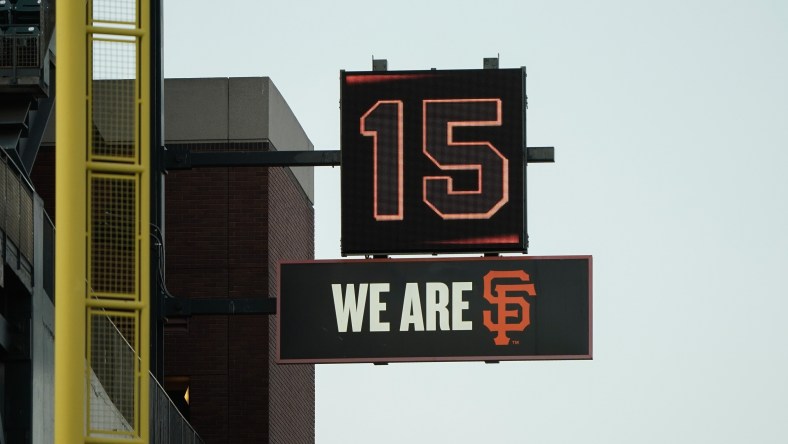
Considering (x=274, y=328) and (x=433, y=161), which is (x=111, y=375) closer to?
(x=433, y=161)

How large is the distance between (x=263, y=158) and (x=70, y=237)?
9942 millimetres

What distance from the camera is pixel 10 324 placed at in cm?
2159

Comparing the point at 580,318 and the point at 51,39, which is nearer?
the point at 580,318

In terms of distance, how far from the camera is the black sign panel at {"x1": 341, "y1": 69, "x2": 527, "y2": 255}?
24609 mm

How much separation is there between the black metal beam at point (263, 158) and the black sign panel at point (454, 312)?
1372 mm

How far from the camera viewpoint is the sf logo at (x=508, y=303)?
24281mm

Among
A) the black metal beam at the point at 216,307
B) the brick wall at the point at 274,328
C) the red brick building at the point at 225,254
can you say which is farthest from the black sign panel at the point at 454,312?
the red brick building at the point at 225,254

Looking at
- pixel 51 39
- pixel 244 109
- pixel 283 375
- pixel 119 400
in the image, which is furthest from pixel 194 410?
pixel 119 400

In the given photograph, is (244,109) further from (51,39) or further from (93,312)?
(93,312)

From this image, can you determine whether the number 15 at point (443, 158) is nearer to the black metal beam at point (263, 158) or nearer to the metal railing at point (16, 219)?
the black metal beam at point (263, 158)

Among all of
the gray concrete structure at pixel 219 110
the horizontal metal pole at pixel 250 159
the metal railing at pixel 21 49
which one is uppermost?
the metal railing at pixel 21 49

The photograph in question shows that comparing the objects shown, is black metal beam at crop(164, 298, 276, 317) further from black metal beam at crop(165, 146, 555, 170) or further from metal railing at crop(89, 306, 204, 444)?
metal railing at crop(89, 306, 204, 444)

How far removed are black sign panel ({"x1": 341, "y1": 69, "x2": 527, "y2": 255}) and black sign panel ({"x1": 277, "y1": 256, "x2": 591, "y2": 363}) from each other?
314 mm

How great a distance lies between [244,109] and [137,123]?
58.5 feet
